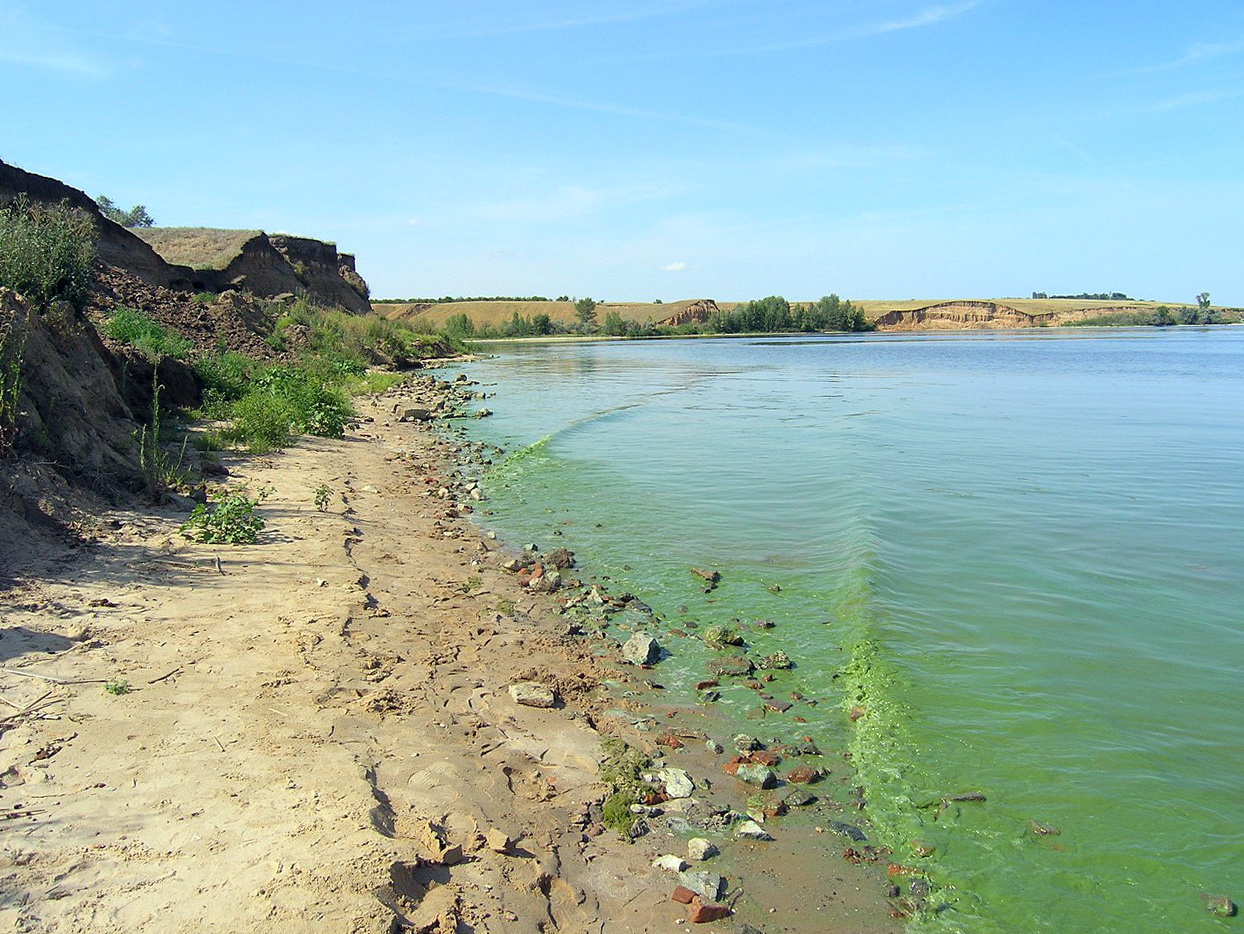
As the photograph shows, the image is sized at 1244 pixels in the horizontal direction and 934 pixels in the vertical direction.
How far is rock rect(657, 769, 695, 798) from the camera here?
4922 mm

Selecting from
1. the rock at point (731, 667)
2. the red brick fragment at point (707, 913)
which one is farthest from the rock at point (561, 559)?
the red brick fragment at point (707, 913)

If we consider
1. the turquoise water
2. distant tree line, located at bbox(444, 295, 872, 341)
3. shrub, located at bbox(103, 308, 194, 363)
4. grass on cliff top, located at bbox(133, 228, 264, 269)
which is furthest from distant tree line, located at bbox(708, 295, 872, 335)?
shrub, located at bbox(103, 308, 194, 363)

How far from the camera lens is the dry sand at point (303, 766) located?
3.57 m

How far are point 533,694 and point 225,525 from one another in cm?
454

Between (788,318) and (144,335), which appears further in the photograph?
(788,318)

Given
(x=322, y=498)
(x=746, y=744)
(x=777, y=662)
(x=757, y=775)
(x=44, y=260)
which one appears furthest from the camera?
(x=44, y=260)

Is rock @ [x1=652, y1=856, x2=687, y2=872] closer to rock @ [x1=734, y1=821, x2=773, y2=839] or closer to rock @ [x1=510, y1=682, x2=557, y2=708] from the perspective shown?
rock @ [x1=734, y1=821, x2=773, y2=839]

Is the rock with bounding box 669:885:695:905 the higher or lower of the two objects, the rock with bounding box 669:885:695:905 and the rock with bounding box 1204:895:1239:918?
the higher

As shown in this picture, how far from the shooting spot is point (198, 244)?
37156 millimetres

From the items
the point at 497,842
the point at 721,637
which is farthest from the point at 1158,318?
the point at 497,842

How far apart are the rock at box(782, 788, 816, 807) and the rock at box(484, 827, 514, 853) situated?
5.70 ft

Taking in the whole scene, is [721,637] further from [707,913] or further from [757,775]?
[707,913]

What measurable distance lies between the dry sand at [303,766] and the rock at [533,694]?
0.07 metres

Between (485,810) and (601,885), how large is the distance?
0.80 m
